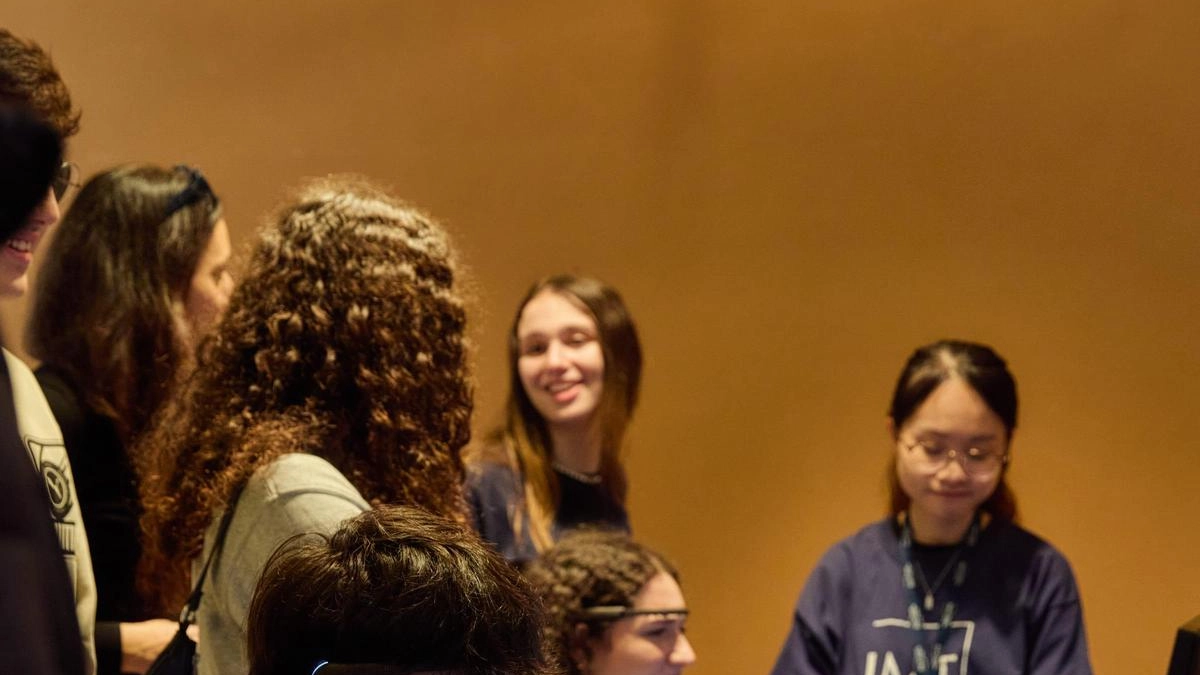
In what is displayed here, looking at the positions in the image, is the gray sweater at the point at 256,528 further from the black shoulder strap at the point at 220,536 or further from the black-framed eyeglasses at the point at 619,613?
the black-framed eyeglasses at the point at 619,613

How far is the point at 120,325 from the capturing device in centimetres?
264

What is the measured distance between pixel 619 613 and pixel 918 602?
800 mm

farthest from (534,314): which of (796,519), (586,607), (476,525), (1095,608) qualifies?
(1095,608)

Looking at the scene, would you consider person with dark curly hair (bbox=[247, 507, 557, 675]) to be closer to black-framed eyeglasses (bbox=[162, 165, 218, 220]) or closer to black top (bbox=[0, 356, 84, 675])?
black top (bbox=[0, 356, 84, 675])

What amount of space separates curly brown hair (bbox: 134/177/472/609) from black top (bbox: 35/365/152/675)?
562 mm

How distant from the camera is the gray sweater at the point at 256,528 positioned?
172 centimetres

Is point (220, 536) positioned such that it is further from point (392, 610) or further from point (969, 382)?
point (969, 382)

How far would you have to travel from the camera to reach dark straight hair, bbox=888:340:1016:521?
10.3 ft

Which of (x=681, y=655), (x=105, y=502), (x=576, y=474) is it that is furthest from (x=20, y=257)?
(x=576, y=474)

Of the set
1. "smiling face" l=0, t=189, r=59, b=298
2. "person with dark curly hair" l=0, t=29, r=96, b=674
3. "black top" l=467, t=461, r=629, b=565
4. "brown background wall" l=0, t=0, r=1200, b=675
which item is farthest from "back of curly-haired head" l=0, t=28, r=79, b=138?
"brown background wall" l=0, t=0, r=1200, b=675

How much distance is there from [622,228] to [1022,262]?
131 cm

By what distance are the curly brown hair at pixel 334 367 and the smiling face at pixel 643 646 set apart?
694 mm

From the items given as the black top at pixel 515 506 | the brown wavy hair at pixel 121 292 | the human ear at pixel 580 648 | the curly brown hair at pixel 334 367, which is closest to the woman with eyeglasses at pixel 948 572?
the black top at pixel 515 506

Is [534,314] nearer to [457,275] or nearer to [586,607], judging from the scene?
[586,607]
